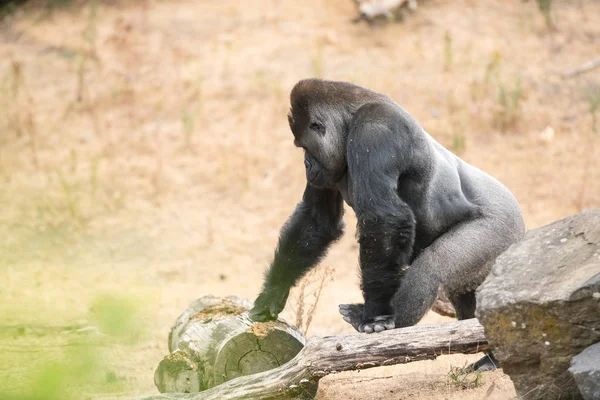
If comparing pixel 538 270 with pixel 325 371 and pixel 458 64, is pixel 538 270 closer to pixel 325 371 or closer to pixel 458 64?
pixel 325 371

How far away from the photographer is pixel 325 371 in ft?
13.2

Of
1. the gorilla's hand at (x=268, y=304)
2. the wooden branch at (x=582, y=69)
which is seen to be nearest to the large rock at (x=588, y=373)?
the gorilla's hand at (x=268, y=304)

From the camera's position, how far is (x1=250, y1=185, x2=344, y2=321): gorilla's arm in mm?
5172

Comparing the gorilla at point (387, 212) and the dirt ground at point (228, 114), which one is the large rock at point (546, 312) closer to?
the gorilla at point (387, 212)

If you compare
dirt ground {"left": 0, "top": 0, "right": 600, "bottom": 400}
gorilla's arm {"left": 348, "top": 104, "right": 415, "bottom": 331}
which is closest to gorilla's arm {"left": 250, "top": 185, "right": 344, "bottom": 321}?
gorilla's arm {"left": 348, "top": 104, "right": 415, "bottom": 331}

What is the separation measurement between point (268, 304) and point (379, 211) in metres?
1.05

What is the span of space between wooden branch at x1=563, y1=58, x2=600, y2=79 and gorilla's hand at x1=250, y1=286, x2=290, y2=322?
8.37m

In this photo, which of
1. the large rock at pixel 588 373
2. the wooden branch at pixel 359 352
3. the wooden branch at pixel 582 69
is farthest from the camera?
the wooden branch at pixel 582 69

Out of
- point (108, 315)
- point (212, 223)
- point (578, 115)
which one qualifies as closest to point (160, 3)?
point (212, 223)

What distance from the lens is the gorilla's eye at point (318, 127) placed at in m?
4.80

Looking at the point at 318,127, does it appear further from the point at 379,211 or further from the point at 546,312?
the point at 546,312

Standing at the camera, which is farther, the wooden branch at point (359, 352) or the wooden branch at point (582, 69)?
the wooden branch at point (582, 69)

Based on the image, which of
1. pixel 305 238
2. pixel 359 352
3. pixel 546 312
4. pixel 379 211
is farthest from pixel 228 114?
pixel 546 312

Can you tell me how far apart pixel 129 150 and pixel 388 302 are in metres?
7.45
